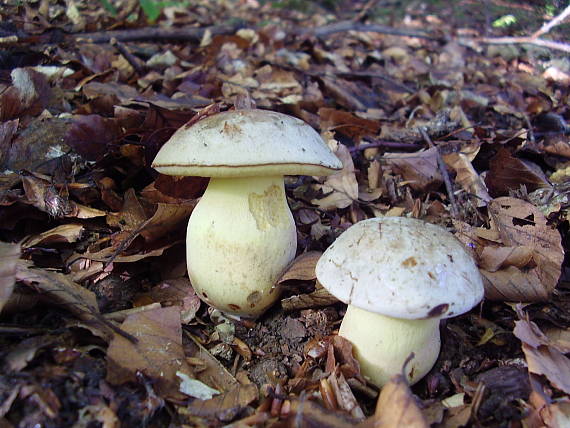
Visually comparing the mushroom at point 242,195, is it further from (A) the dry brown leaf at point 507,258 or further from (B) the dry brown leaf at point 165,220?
(A) the dry brown leaf at point 507,258

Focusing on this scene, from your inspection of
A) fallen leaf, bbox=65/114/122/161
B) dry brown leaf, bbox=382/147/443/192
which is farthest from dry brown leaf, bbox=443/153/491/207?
fallen leaf, bbox=65/114/122/161

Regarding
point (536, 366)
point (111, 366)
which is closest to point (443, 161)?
point (536, 366)

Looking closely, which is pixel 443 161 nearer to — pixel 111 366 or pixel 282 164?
pixel 282 164

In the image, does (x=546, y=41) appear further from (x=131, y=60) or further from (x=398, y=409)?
(x=398, y=409)

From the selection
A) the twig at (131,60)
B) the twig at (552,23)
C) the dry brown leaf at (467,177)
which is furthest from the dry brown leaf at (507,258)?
the twig at (552,23)

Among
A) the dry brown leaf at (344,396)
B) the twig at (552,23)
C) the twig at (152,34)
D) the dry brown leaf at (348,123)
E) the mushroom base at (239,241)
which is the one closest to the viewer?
the dry brown leaf at (344,396)

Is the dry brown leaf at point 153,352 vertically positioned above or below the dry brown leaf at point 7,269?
below
